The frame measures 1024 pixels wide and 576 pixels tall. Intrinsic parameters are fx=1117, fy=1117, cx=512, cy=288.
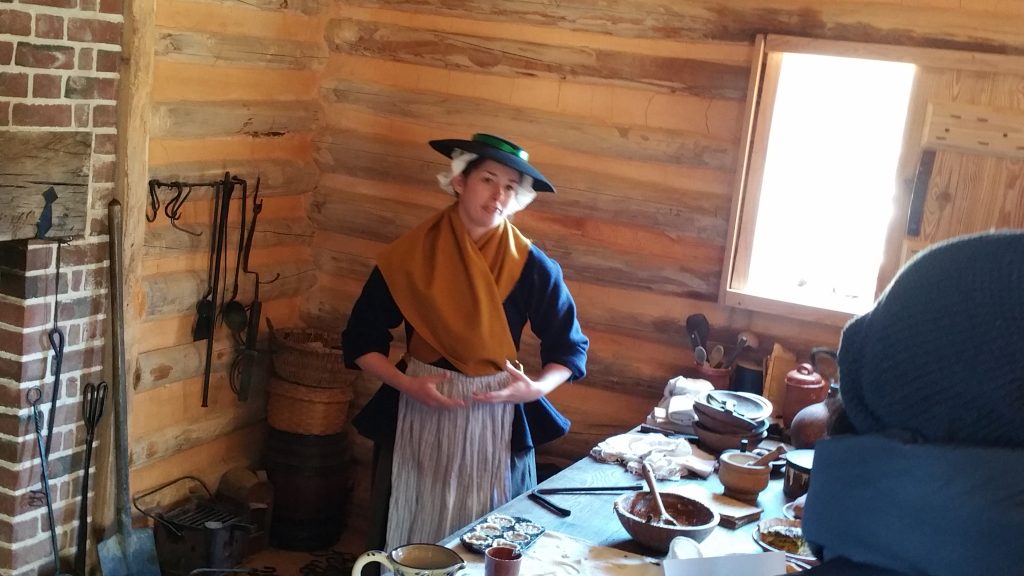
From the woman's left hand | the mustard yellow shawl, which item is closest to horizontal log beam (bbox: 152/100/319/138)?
the mustard yellow shawl

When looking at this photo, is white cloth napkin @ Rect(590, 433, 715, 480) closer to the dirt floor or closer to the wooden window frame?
the wooden window frame

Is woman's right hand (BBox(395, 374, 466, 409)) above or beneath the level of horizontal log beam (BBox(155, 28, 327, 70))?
beneath

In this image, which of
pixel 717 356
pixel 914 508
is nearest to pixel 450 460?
pixel 717 356

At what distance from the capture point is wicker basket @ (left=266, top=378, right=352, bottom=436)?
456 centimetres

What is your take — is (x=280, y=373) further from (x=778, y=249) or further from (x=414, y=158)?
(x=778, y=249)

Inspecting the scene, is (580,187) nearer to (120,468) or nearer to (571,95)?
(571,95)

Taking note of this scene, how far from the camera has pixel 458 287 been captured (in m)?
3.38

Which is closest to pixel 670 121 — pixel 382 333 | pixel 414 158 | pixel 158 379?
pixel 414 158

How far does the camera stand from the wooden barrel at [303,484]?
463 centimetres

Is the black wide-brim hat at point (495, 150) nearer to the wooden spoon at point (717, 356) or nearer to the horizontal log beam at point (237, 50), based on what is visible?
the wooden spoon at point (717, 356)

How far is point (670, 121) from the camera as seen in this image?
4168mm

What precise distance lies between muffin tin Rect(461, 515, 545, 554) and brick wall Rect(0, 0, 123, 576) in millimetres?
1718

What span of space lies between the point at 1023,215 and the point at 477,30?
6.97 feet

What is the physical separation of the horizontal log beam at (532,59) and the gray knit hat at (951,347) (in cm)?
302
